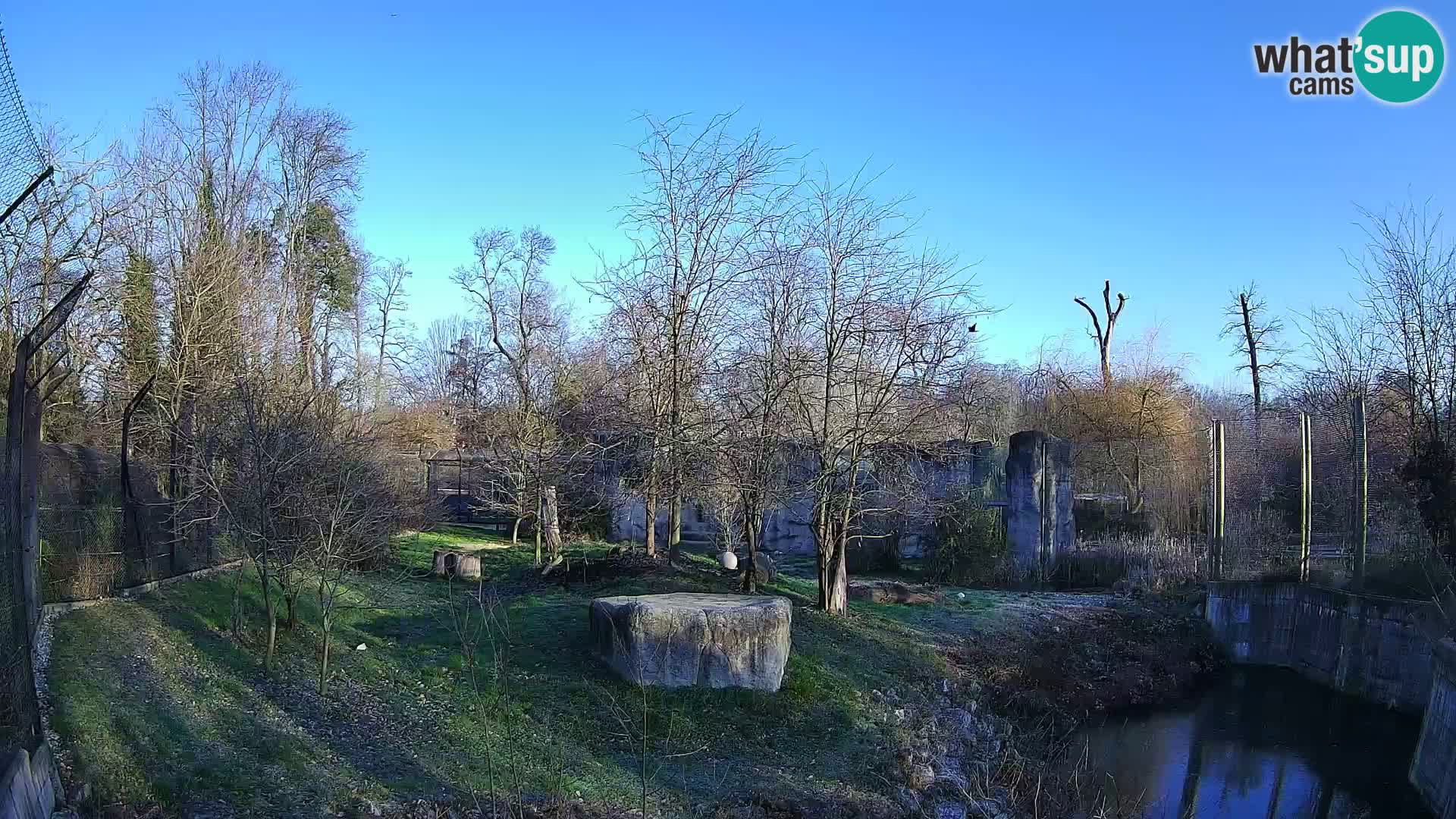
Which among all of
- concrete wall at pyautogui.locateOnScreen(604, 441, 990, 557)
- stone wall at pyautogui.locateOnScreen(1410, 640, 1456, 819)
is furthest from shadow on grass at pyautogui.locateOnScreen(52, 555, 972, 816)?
stone wall at pyautogui.locateOnScreen(1410, 640, 1456, 819)

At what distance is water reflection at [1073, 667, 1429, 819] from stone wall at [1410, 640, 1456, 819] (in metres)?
0.28

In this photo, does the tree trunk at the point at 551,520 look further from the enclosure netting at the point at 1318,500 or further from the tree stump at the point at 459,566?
the enclosure netting at the point at 1318,500

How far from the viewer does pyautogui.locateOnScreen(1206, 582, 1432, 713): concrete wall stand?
1227cm

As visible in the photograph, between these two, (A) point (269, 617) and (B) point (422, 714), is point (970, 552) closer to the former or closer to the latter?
(B) point (422, 714)

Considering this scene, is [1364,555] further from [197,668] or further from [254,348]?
Answer: [254,348]

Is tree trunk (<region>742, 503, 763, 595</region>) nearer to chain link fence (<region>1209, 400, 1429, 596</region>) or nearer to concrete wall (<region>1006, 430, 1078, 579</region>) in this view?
concrete wall (<region>1006, 430, 1078, 579</region>)

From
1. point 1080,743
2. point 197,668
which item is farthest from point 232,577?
point 1080,743

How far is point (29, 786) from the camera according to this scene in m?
5.36

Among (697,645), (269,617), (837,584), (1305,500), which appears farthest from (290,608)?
(1305,500)

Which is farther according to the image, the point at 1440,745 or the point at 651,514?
the point at 651,514

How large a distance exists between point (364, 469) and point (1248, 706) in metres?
12.6

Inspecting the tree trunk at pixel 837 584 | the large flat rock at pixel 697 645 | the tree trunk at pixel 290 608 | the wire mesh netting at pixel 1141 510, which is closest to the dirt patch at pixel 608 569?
the tree trunk at pixel 837 584

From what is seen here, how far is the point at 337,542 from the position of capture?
36.6ft

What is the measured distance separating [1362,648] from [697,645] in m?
9.42
